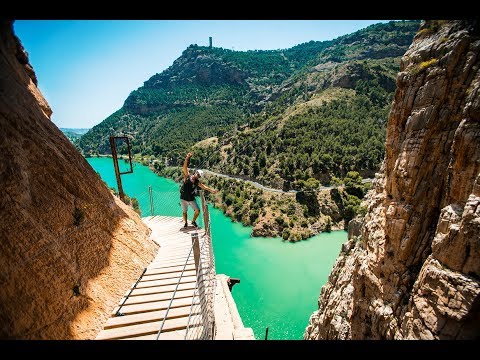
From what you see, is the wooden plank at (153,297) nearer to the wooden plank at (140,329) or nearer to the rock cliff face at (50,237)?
the rock cliff face at (50,237)

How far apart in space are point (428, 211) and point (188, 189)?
6.63 meters

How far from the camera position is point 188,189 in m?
7.08

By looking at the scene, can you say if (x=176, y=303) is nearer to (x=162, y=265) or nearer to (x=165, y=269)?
(x=165, y=269)

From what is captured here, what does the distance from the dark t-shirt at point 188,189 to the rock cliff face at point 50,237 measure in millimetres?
1640

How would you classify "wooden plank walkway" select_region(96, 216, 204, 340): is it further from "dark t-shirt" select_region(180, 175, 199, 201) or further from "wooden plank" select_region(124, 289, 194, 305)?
"dark t-shirt" select_region(180, 175, 199, 201)

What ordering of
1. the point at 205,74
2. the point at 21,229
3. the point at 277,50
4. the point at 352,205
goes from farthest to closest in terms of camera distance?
the point at 277,50
the point at 205,74
the point at 352,205
the point at 21,229

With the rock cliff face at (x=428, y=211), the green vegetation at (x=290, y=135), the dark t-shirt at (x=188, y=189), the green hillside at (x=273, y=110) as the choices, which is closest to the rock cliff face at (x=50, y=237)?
the dark t-shirt at (x=188, y=189)

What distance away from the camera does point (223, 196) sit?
157 feet

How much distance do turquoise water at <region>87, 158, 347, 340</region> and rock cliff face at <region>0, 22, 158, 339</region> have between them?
37.0 ft

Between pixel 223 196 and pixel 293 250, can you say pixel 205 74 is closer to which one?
pixel 223 196

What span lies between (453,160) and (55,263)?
7986mm
